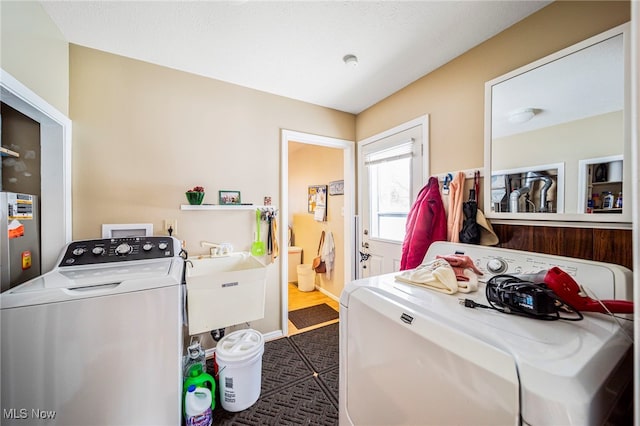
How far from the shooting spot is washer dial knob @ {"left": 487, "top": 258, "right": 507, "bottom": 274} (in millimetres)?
1151

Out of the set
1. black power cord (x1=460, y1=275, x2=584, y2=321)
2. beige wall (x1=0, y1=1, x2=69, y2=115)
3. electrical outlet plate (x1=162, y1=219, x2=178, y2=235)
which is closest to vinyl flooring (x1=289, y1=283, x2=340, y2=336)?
electrical outlet plate (x1=162, y1=219, x2=178, y2=235)

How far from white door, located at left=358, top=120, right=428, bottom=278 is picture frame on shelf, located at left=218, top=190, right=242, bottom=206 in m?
1.36

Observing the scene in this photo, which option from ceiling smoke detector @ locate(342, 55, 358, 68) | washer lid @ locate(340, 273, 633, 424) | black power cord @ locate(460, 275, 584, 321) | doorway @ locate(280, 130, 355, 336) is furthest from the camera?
doorway @ locate(280, 130, 355, 336)

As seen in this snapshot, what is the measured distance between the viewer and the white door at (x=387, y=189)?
6.83 ft

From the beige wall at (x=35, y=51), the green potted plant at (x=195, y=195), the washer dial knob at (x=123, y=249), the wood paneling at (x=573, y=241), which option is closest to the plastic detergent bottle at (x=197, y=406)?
the washer dial knob at (x=123, y=249)

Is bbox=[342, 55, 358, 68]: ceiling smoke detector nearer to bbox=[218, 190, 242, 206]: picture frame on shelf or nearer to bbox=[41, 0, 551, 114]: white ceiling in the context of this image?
bbox=[41, 0, 551, 114]: white ceiling

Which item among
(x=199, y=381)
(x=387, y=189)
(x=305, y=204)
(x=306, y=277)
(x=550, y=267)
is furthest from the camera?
(x=305, y=204)

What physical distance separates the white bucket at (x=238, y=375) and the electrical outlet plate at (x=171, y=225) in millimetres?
990

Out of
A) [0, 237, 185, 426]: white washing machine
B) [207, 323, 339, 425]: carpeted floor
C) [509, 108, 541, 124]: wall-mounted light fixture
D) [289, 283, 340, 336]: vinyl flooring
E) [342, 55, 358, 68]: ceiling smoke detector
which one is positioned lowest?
[207, 323, 339, 425]: carpeted floor

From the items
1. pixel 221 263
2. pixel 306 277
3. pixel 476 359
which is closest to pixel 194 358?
pixel 221 263

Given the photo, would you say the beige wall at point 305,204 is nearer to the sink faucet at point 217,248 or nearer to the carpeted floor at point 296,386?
the carpeted floor at point 296,386

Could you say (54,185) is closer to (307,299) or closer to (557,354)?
(557,354)

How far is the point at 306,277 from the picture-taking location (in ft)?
11.9

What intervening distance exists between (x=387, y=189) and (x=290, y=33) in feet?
5.12
